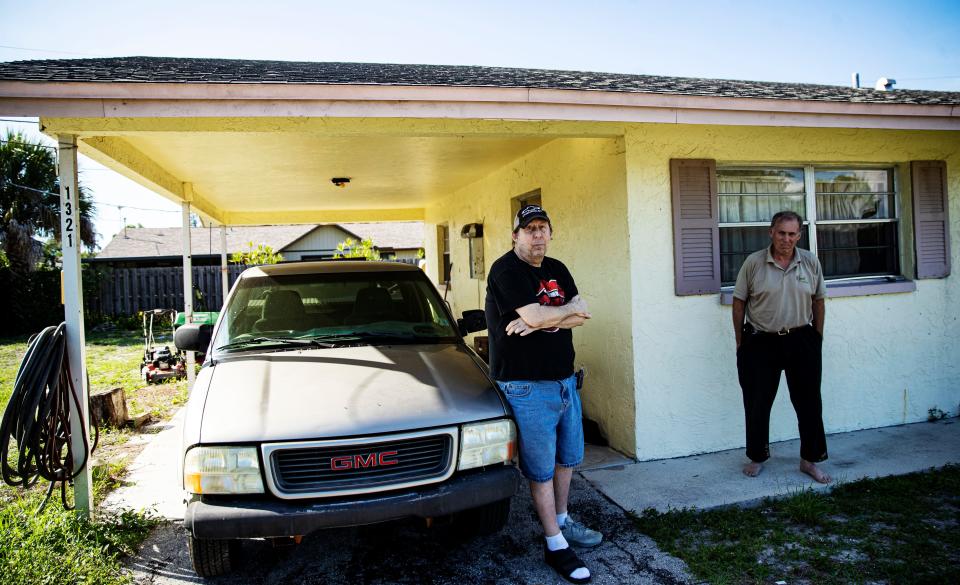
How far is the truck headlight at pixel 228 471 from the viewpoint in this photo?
9.78 ft

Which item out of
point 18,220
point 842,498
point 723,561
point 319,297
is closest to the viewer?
point 723,561

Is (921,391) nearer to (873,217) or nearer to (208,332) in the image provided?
(873,217)

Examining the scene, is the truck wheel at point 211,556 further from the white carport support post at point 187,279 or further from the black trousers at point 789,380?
the white carport support post at point 187,279

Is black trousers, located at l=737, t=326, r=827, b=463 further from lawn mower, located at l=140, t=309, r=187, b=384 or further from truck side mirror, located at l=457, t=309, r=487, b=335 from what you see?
lawn mower, located at l=140, t=309, r=187, b=384

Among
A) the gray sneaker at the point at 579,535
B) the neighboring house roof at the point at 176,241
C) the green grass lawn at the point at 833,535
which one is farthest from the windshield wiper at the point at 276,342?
the neighboring house roof at the point at 176,241

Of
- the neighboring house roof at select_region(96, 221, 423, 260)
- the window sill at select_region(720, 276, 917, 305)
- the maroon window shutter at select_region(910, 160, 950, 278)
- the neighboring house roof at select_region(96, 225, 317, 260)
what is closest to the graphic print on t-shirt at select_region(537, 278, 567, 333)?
the window sill at select_region(720, 276, 917, 305)

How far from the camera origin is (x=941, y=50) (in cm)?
1772

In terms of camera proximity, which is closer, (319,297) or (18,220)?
(319,297)

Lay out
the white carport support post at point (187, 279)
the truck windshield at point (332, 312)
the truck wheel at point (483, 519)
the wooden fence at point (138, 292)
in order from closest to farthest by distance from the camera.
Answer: the truck wheel at point (483, 519) → the truck windshield at point (332, 312) → the white carport support post at point (187, 279) → the wooden fence at point (138, 292)

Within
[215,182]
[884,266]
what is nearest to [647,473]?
[884,266]

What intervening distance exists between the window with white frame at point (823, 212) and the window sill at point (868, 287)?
9 centimetres

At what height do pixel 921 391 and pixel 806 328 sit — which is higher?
pixel 806 328

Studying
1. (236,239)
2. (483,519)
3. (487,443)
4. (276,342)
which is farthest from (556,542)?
(236,239)

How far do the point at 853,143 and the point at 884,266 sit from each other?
48.7 inches
